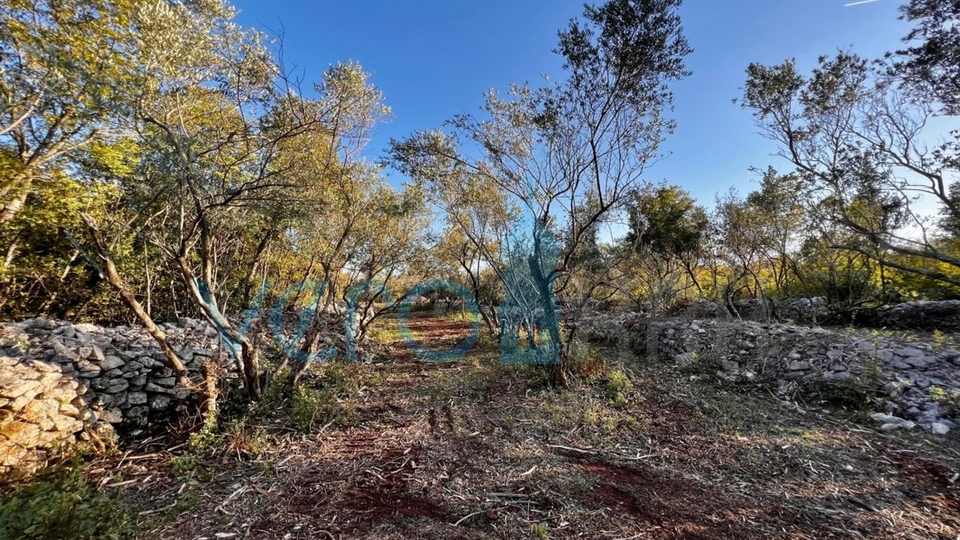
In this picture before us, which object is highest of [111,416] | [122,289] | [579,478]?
[122,289]

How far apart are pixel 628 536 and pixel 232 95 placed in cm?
580

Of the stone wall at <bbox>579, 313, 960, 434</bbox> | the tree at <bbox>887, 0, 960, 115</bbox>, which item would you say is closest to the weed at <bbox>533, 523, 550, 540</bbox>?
the stone wall at <bbox>579, 313, 960, 434</bbox>

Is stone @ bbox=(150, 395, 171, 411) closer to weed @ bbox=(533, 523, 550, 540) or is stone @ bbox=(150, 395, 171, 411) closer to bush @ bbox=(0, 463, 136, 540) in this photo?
bush @ bbox=(0, 463, 136, 540)

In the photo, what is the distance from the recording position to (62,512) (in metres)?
2.32

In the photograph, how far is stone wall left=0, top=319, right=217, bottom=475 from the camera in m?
3.08

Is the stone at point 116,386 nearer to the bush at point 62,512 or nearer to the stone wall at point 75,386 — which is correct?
the stone wall at point 75,386

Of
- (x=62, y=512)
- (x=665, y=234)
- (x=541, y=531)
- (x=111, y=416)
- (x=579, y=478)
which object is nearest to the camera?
(x=62, y=512)

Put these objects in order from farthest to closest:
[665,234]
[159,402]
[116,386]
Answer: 1. [665,234]
2. [159,402]
3. [116,386]

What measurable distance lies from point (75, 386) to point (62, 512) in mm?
2109

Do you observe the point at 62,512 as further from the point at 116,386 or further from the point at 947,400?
the point at 947,400

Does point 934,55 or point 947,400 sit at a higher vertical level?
point 934,55

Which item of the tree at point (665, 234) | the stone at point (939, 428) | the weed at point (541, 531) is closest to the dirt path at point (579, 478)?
the weed at point (541, 531)

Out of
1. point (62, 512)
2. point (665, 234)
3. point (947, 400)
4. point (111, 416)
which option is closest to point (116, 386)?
point (111, 416)

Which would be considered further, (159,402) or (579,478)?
(159,402)
